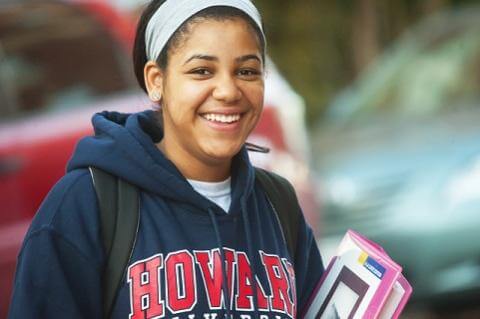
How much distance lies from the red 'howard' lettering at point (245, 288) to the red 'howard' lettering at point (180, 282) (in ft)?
0.35

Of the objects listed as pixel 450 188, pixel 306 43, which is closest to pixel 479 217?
pixel 450 188

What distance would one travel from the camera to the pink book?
103 inches

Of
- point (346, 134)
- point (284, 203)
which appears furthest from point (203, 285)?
point (346, 134)

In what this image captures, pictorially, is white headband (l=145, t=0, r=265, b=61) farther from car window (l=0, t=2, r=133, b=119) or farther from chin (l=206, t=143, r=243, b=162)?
car window (l=0, t=2, r=133, b=119)

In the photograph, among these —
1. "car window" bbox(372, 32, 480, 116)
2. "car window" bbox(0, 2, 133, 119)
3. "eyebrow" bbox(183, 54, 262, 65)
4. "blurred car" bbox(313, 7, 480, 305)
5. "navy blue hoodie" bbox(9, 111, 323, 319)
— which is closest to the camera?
"navy blue hoodie" bbox(9, 111, 323, 319)

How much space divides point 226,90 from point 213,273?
369 mm

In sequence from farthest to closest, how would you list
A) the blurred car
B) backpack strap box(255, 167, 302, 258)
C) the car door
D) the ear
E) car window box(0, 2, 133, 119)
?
the blurred car
car window box(0, 2, 133, 119)
the car door
backpack strap box(255, 167, 302, 258)
the ear

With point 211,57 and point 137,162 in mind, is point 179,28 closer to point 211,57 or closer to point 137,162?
point 211,57

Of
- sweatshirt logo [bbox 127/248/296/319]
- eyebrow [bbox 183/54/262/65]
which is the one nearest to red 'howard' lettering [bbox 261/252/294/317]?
sweatshirt logo [bbox 127/248/296/319]

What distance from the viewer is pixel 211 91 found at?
8.21ft

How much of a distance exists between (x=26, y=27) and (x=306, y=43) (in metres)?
7.86

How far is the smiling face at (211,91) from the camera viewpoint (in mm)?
2490

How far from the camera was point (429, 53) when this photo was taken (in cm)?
789

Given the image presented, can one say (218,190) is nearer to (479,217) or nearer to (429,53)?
(479,217)
